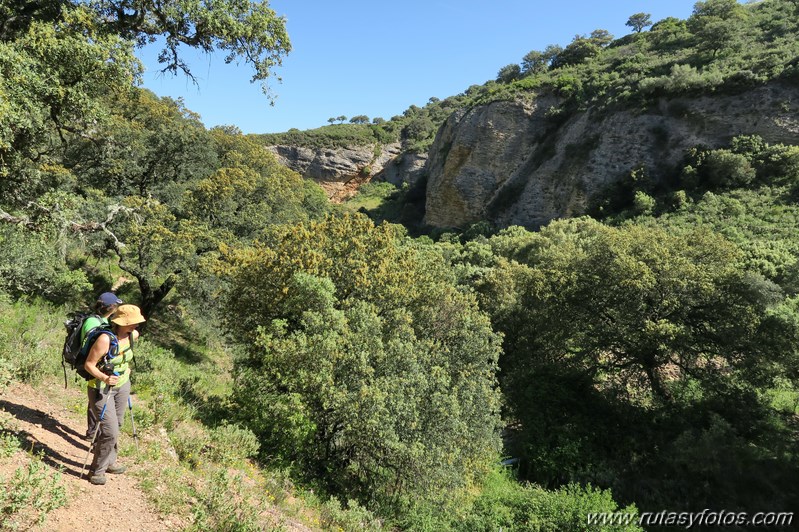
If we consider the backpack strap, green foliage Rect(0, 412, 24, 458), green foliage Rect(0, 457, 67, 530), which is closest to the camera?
green foliage Rect(0, 457, 67, 530)

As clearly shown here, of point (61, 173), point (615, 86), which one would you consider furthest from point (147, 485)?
point (615, 86)

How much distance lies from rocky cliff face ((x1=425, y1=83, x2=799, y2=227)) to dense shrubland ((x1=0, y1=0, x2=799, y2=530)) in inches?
174

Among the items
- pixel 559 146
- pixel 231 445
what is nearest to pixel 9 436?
pixel 231 445

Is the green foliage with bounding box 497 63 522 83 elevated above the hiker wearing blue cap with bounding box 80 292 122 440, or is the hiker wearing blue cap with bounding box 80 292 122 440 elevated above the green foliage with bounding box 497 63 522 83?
the green foliage with bounding box 497 63 522 83

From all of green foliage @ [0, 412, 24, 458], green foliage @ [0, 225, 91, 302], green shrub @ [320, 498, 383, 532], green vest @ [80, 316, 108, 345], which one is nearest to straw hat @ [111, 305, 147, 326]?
green vest @ [80, 316, 108, 345]

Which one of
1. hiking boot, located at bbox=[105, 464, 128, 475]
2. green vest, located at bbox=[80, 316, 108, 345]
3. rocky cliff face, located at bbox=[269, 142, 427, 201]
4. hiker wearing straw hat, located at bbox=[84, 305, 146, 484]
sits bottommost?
hiking boot, located at bbox=[105, 464, 128, 475]

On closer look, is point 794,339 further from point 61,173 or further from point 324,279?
point 61,173

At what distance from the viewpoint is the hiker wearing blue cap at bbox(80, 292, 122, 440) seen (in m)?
4.07

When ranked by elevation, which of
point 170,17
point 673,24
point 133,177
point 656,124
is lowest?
point 133,177

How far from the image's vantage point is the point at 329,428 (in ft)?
29.2

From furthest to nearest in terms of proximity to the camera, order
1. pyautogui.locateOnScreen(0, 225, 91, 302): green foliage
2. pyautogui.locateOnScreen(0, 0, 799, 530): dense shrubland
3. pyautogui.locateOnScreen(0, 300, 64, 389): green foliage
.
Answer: pyautogui.locateOnScreen(0, 225, 91, 302): green foliage → pyautogui.locateOnScreen(0, 0, 799, 530): dense shrubland → pyautogui.locateOnScreen(0, 300, 64, 389): green foliage

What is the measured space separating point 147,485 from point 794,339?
1543cm

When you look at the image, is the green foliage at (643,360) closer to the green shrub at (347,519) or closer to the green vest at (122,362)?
the green shrub at (347,519)

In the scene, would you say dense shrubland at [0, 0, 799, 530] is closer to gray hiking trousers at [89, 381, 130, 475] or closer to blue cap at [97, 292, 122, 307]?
gray hiking trousers at [89, 381, 130, 475]
